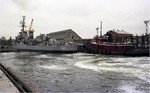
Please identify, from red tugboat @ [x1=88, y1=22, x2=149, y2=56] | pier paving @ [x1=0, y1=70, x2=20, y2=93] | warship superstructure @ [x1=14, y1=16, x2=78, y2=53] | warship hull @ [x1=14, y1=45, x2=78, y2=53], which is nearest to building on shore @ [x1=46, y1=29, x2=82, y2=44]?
warship superstructure @ [x1=14, y1=16, x2=78, y2=53]

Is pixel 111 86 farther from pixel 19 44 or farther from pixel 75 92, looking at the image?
pixel 19 44

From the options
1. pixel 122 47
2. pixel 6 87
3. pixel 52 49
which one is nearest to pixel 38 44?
pixel 52 49

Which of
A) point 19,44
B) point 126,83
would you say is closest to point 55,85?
point 126,83

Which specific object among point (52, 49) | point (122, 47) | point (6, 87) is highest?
point (122, 47)

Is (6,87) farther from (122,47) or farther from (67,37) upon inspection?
(67,37)

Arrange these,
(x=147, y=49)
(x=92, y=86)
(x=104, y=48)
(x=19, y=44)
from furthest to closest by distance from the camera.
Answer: (x=19, y=44), (x=104, y=48), (x=147, y=49), (x=92, y=86)

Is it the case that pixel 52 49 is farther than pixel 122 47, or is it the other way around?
pixel 52 49

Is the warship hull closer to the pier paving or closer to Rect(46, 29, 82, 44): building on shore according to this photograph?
Rect(46, 29, 82, 44): building on shore

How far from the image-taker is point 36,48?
63938 mm

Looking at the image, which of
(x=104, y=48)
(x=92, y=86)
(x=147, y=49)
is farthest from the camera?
(x=104, y=48)

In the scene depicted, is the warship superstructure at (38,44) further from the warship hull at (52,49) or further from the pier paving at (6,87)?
the pier paving at (6,87)

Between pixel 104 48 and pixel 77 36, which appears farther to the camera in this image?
pixel 77 36

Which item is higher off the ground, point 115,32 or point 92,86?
point 115,32

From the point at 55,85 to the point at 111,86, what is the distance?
2966 mm
